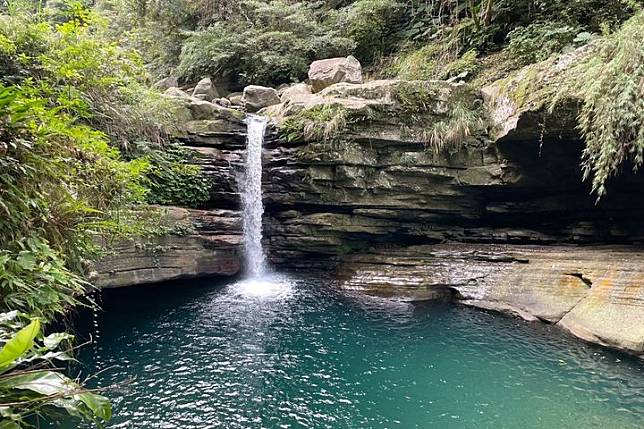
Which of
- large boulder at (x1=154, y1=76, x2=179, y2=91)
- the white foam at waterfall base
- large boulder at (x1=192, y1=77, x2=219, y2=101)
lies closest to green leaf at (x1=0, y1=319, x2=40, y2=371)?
the white foam at waterfall base

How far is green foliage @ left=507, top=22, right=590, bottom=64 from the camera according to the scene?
25.5ft

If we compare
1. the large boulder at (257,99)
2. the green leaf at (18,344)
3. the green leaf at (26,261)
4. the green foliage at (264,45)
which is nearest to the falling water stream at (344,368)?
the green leaf at (26,261)

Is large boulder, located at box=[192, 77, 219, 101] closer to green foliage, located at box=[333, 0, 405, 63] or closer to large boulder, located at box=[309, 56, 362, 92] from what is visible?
large boulder, located at box=[309, 56, 362, 92]

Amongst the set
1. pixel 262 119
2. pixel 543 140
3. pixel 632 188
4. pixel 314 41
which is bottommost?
pixel 632 188

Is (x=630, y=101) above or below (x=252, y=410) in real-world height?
above

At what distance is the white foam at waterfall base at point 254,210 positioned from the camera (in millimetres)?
8797

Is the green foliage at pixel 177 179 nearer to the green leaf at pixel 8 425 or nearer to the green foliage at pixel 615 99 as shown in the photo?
the green leaf at pixel 8 425

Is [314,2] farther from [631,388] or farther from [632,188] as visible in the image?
[631,388]

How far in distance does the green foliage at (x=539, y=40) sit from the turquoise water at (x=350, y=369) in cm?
504

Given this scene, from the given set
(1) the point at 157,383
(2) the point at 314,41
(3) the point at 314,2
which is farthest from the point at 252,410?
(3) the point at 314,2

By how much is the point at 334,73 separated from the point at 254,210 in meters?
4.09

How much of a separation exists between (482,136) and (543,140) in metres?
1.10

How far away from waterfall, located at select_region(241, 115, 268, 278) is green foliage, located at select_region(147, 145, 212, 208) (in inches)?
34.5

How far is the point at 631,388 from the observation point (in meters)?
4.59
